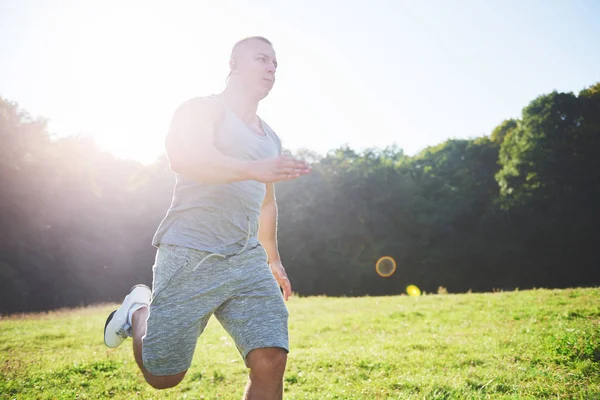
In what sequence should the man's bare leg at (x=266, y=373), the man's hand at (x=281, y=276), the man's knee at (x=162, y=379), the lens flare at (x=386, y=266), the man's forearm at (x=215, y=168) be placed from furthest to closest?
the lens flare at (x=386, y=266), the man's hand at (x=281, y=276), the man's knee at (x=162, y=379), the man's bare leg at (x=266, y=373), the man's forearm at (x=215, y=168)

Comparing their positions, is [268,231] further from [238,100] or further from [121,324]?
[121,324]

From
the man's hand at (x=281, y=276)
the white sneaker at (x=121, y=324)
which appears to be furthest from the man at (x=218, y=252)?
the man's hand at (x=281, y=276)

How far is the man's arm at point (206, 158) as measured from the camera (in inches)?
91.1

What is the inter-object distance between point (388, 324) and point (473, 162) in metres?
36.1

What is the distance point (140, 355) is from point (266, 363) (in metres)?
0.90

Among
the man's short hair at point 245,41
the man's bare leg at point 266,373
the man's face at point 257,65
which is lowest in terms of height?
the man's bare leg at point 266,373

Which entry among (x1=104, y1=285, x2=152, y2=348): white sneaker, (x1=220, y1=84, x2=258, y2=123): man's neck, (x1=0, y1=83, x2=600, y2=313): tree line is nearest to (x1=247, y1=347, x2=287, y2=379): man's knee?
(x1=104, y1=285, x2=152, y2=348): white sneaker

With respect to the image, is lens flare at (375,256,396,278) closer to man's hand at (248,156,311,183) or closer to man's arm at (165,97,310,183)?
man's arm at (165,97,310,183)

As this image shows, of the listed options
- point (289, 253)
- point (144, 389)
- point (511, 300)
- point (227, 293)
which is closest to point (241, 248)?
point (227, 293)

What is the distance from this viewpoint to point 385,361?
582 cm

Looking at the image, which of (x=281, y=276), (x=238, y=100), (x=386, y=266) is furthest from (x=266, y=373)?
(x=386, y=266)

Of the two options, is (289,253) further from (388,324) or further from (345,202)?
(388,324)

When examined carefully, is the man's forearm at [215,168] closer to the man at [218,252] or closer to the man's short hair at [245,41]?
the man at [218,252]

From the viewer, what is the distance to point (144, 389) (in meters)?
5.18
